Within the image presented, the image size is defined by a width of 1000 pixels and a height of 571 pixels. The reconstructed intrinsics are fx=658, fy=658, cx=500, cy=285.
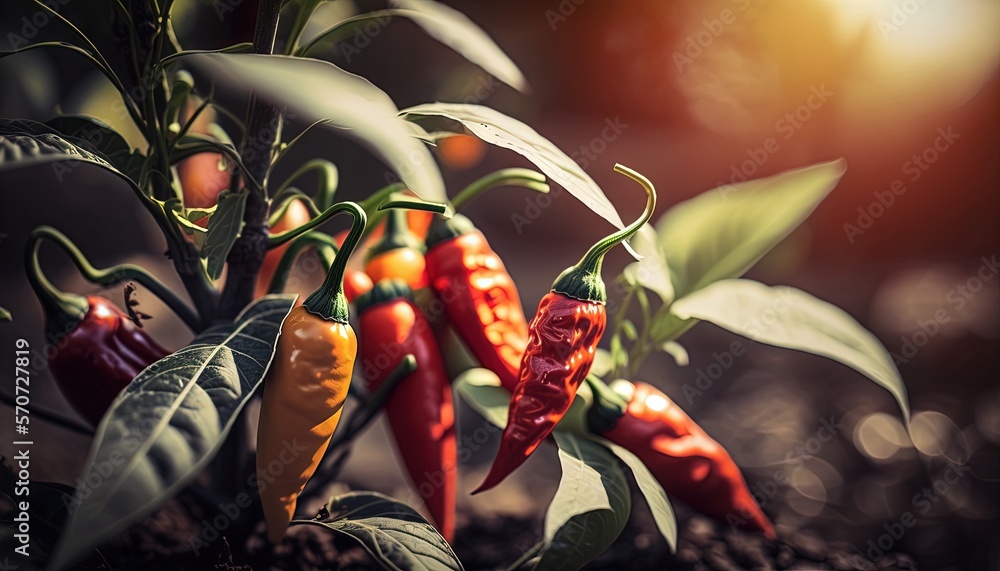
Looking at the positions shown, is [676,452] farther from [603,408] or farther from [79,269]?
[79,269]

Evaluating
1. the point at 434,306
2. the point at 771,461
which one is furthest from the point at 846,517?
the point at 434,306

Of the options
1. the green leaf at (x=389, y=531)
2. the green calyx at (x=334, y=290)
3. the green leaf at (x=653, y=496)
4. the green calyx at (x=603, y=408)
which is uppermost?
the green calyx at (x=334, y=290)

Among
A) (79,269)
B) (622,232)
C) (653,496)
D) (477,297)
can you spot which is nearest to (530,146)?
(622,232)

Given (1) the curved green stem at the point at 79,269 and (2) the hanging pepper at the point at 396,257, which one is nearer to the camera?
(1) the curved green stem at the point at 79,269

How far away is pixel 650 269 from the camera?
0.74 meters

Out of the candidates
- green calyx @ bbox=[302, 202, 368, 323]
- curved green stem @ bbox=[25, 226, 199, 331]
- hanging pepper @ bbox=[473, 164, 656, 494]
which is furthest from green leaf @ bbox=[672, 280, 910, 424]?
curved green stem @ bbox=[25, 226, 199, 331]

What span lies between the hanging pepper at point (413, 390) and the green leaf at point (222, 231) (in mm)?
182

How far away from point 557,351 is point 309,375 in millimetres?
213

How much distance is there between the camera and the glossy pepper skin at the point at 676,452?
680mm

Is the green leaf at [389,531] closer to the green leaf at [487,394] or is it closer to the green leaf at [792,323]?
the green leaf at [487,394]

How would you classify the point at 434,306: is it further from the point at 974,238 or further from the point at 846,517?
the point at 974,238

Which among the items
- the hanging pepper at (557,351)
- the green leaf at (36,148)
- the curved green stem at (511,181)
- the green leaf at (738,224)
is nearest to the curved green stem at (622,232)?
the hanging pepper at (557,351)

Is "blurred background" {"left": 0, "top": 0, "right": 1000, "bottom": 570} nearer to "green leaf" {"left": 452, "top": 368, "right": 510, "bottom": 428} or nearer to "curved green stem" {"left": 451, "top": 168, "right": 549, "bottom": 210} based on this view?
"green leaf" {"left": 452, "top": 368, "right": 510, "bottom": 428}

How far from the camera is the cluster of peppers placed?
1.71 feet
